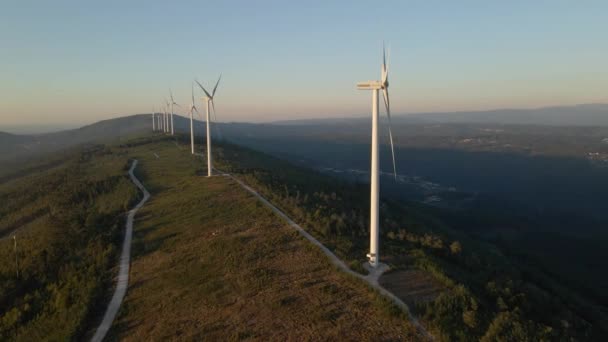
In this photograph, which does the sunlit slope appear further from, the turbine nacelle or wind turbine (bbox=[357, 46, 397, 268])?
the turbine nacelle

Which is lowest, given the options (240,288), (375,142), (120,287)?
(120,287)

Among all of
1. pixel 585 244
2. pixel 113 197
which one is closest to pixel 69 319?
pixel 113 197

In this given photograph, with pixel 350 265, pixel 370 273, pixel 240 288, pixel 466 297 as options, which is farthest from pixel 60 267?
pixel 466 297

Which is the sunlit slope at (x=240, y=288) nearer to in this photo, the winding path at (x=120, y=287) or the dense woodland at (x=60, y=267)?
the winding path at (x=120, y=287)

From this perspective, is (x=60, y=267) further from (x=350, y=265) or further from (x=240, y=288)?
(x=350, y=265)

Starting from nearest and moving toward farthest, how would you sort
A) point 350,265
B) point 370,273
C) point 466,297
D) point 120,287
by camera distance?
point 466,297
point 370,273
point 350,265
point 120,287

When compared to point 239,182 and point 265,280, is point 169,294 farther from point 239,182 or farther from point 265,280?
point 239,182

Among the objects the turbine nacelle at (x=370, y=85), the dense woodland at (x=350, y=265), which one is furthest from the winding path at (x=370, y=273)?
the turbine nacelle at (x=370, y=85)

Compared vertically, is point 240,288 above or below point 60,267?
above

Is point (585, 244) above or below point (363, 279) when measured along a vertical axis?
below
